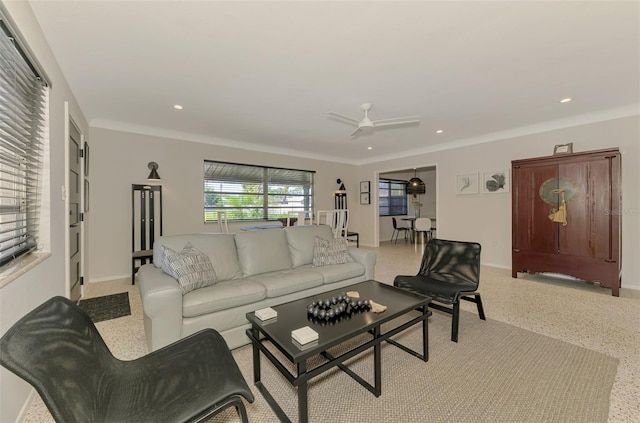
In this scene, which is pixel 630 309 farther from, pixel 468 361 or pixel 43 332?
pixel 43 332

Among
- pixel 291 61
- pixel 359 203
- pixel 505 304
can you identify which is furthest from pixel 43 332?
pixel 359 203

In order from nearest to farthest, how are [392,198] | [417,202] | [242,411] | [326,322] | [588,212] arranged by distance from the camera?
[242,411], [326,322], [588,212], [392,198], [417,202]

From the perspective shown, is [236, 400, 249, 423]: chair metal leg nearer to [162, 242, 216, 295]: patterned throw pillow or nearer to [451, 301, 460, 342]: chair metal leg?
[162, 242, 216, 295]: patterned throw pillow

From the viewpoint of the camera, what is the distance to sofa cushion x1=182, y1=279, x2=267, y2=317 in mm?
2064

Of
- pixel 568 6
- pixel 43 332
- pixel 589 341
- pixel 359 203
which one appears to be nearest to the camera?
pixel 43 332

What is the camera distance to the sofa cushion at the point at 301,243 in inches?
128

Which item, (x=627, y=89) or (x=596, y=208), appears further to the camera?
(x=596, y=208)

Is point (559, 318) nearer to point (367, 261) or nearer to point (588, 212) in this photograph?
point (588, 212)

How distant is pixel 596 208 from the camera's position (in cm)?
364

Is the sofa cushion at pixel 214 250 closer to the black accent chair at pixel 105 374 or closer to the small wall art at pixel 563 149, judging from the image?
the black accent chair at pixel 105 374

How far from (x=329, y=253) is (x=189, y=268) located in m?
1.56

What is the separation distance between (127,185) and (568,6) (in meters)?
5.51

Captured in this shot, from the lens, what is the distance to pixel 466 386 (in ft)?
5.87

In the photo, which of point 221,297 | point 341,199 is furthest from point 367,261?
point 341,199
